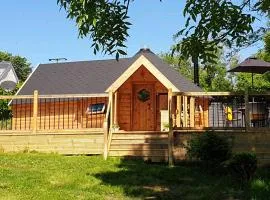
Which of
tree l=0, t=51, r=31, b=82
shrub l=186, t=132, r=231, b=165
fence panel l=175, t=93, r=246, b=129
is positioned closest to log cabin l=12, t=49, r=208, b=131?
fence panel l=175, t=93, r=246, b=129

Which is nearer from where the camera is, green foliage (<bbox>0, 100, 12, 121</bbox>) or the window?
the window

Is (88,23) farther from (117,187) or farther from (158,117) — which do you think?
(158,117)

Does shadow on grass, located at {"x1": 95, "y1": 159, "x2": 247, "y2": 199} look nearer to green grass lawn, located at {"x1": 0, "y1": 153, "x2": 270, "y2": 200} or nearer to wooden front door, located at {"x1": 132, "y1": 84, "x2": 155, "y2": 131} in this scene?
green grass lawn, located at {"x1": 0, "y1": 153, "x2": 270, "y2": 200}

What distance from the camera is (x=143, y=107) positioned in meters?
20.2

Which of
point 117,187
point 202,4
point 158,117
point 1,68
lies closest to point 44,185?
point 117,187

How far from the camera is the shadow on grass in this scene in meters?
8.88

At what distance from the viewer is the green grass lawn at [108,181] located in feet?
28.8

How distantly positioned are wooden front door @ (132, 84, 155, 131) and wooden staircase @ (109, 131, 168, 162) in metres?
5.59

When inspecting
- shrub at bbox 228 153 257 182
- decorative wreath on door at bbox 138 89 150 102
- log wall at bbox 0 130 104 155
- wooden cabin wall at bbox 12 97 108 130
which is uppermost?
decorative wreath on door at bbox 138 89 150 102

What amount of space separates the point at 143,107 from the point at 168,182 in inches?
396

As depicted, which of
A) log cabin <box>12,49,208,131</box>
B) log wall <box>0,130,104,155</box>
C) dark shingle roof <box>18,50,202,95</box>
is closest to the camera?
log wall <box>0,130,104,155</box>

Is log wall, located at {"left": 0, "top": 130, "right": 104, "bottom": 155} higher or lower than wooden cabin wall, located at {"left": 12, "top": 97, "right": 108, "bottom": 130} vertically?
Result: lower

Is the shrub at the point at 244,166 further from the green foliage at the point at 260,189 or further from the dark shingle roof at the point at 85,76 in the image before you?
the dark shingle roof at the point at 85,76

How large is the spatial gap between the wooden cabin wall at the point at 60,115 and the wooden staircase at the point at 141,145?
19.8ft
